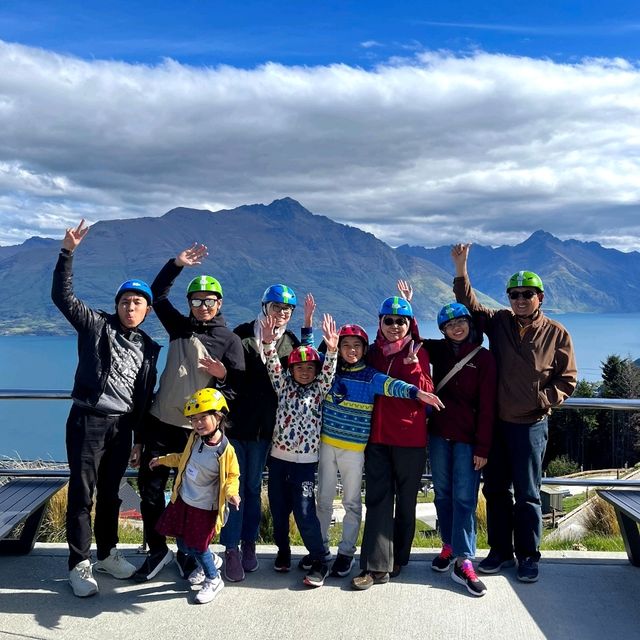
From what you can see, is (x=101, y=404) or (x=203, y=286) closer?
(x=101, y=404)

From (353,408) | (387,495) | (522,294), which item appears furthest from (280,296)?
(522,294)

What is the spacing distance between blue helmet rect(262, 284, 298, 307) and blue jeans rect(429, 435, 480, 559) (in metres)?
1.35

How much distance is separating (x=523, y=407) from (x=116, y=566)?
291 centimetres

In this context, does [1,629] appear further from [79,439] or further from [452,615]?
[452,615]

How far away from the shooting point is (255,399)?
433 centimetres

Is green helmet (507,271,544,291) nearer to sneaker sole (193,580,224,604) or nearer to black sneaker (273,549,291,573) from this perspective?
black sneaker (273,549,291,573)

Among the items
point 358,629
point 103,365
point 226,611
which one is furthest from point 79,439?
point 358,629

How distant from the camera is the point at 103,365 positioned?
160 inches

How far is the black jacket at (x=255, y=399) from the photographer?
4.30m

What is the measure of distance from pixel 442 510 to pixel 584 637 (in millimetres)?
1150

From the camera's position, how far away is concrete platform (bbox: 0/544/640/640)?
3.60 m

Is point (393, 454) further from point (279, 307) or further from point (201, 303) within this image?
point (201, 303)

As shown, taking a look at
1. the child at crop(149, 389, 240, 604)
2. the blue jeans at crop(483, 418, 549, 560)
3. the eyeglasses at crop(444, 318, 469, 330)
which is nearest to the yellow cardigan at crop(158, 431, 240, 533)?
the child at crop(149, 389, 240, 604)

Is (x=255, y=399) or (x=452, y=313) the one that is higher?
(x=452, y=313)
